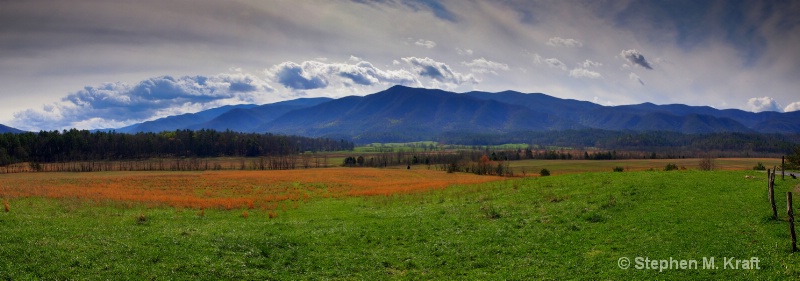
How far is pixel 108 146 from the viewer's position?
6324 inches

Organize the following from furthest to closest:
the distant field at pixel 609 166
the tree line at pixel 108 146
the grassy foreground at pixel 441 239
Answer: the tree line at pixel 108 146 → the distant field at pixel 609 166 → the grassy foreground at pixel 441 239

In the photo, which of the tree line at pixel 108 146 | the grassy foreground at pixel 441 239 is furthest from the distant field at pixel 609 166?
the tree line at pixel 108 146

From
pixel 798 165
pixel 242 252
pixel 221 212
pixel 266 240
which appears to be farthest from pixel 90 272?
pixel 798 165

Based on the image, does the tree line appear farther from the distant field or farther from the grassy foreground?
the grassy foreground

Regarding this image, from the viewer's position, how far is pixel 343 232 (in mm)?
23000

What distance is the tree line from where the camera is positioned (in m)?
136

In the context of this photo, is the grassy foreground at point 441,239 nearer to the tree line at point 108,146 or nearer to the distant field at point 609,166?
the distant field at point 609,166

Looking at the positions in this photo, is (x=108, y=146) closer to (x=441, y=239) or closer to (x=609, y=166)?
(x=441, y=239)

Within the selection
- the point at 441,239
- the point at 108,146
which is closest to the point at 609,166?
the point at 441,239

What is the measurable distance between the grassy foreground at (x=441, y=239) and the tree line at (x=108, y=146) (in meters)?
150

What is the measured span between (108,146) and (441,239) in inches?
7396

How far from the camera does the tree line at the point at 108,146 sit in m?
136

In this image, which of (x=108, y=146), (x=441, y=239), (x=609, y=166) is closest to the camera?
(x=441, y=239)

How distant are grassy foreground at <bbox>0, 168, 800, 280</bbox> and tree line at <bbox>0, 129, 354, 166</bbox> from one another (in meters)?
150
